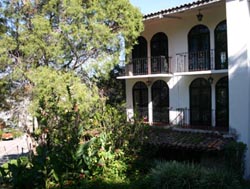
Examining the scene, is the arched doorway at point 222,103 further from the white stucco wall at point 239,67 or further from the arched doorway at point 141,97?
the arched doorway at point 141,97

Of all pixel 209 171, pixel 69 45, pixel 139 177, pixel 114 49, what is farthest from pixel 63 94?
pixel 209 171

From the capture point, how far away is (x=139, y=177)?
11.5 m

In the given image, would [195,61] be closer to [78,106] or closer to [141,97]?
[141,97]

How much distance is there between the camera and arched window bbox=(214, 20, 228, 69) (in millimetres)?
15008

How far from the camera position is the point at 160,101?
17.6 m

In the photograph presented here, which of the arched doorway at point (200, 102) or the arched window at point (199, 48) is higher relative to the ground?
the arched window at point (199, 48)

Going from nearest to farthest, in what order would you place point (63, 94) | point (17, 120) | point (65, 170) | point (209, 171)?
point (65, 170) < point (209, 171) < point (63, 94) < point (17, 120)

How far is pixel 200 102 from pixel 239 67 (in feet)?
9.99

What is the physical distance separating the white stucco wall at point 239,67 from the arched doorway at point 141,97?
552 centimetres

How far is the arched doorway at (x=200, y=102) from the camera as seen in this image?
1568cm

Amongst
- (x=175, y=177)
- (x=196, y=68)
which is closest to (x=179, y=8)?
(x=196, y=68)

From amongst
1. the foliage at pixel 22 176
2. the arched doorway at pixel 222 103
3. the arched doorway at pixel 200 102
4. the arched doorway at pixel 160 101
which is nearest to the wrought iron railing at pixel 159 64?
the arched doorway at pixel 160 101

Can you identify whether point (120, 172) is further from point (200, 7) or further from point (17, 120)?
point (200, 7)

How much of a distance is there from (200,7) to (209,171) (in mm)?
7401
